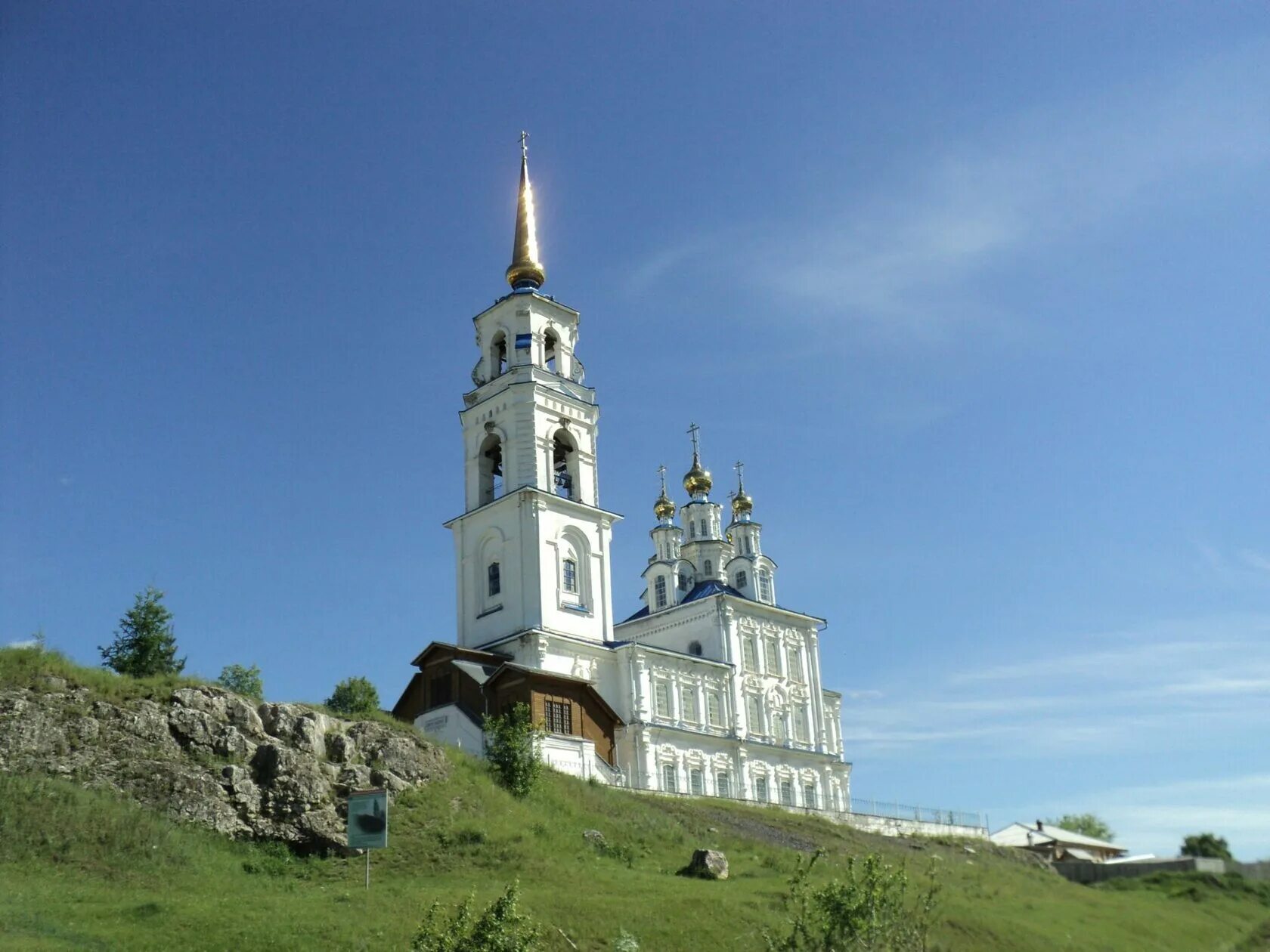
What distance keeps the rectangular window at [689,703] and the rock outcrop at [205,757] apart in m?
24.5

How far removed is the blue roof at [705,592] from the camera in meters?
57.7

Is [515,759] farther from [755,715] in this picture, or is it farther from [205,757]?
[755,715]

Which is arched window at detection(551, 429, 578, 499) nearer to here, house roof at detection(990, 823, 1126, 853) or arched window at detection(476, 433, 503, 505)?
arched window at detection(476, 433, 503, 505)

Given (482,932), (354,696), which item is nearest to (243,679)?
(354,696)

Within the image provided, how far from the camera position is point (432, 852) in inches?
1003

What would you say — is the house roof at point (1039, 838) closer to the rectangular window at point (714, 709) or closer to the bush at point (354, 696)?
the rectangular window at point (714, 709)

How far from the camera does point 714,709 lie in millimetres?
53438

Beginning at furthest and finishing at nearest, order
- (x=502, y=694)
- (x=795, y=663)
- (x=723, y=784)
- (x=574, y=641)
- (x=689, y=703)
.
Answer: (x=795, y=663), (x=689, y=703), (x=723, y=784), (x=574, y=641), (x=502, y=694)

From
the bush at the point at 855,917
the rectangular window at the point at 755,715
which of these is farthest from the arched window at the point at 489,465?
the bush at the point at 855,917

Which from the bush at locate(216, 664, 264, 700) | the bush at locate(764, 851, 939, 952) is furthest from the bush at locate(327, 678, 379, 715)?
the bush at locate(764, 851, 939, 952)

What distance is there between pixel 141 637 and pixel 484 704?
11.6 meters

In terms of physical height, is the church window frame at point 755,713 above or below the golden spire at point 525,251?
below

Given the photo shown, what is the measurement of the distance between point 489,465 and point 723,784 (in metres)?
16.8

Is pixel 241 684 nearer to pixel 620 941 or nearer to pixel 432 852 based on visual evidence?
pixel 432 852
